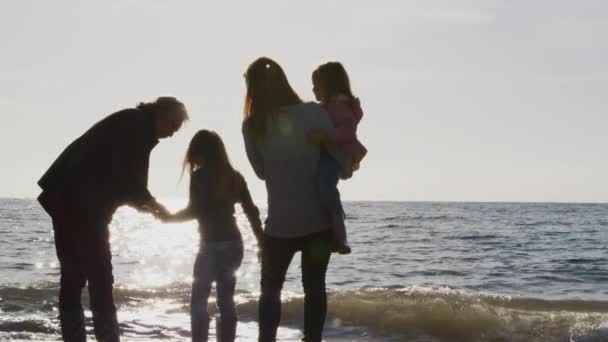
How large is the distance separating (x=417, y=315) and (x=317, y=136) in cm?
612

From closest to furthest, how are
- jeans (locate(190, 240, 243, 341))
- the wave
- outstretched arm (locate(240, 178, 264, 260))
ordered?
outstretched arm (locate(240, 178, 264, 260))
jeans (locate(190, 240, 243, 341))
the wave

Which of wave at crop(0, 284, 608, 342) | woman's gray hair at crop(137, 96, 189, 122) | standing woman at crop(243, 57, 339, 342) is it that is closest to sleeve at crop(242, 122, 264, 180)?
standing woman at crop(243, 57, 339, 342)

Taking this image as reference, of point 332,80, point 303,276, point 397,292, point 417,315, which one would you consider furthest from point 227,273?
point 397,292

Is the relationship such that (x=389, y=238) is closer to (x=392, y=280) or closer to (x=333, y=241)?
(x=392, y=280)

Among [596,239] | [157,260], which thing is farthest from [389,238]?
[157,260]

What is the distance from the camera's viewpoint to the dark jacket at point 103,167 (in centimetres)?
409

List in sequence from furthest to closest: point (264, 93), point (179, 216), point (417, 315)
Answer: point (417, 315), point (179, 216), point (264, 93)

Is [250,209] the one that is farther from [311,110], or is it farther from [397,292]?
[397,292]

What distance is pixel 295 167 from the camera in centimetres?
418

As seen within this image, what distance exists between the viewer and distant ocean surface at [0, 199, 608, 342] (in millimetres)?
8953

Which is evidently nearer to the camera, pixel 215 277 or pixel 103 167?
pixel 103 167

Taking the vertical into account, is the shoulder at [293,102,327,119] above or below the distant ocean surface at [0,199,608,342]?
above

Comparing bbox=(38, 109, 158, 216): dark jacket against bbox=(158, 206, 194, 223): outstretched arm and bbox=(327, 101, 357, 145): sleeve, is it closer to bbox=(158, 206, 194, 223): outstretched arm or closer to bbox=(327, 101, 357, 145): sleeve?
bbox=(158, 206, 194, 223): outstretched arm

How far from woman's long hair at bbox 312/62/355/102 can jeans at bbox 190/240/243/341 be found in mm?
1348
